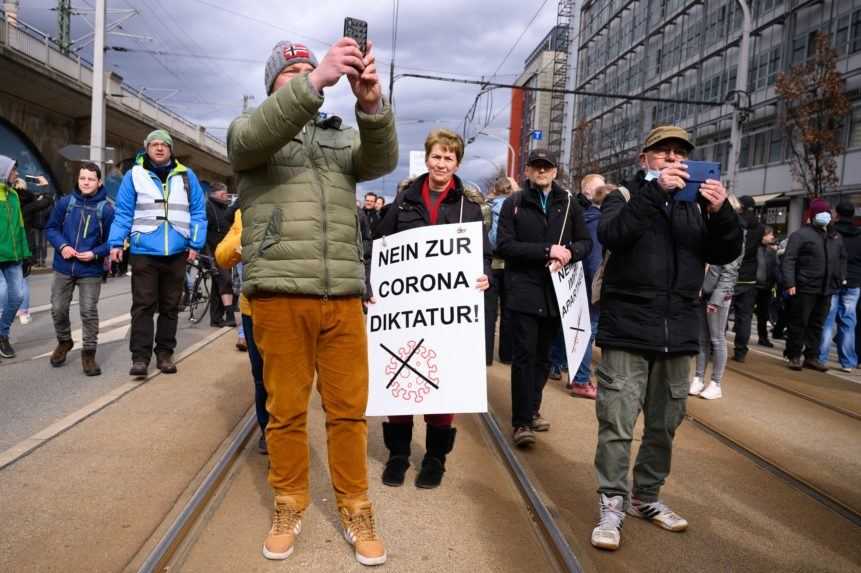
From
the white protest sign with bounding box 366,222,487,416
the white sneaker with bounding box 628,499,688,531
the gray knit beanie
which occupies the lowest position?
the white sneaker with bounding box 628,499,688,531

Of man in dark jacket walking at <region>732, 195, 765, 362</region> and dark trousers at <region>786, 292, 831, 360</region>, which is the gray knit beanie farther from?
dark trousers at <region>786, 292, 831, 360</region>

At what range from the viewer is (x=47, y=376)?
6.53 meters

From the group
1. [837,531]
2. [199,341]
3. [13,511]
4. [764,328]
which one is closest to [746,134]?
[764,328]

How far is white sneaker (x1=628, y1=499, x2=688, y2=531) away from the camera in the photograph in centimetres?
364

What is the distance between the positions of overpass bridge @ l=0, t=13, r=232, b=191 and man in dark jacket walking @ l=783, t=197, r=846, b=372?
17.0 meters

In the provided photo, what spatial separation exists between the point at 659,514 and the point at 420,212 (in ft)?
7.06

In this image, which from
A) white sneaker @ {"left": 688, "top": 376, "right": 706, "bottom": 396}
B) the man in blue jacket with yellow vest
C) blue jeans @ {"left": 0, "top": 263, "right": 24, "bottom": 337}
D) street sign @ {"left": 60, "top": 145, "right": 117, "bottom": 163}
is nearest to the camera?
the man in blue jacket with yellow vest

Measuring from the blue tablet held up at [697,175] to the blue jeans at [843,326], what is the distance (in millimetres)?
6924

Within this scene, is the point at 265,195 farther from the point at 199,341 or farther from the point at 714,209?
the point at 199,341

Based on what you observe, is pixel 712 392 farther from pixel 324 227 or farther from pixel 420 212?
pixel 324 227

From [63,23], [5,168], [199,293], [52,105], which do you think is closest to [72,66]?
[52,105]

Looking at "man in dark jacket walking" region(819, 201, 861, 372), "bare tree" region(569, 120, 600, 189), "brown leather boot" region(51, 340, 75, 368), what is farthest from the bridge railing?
"bare tree" region(569, 120, 600, 189)

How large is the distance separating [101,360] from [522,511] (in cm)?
544

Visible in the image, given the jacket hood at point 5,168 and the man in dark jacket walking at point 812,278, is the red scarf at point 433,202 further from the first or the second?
the man in dark jacket walking at point 812,278
